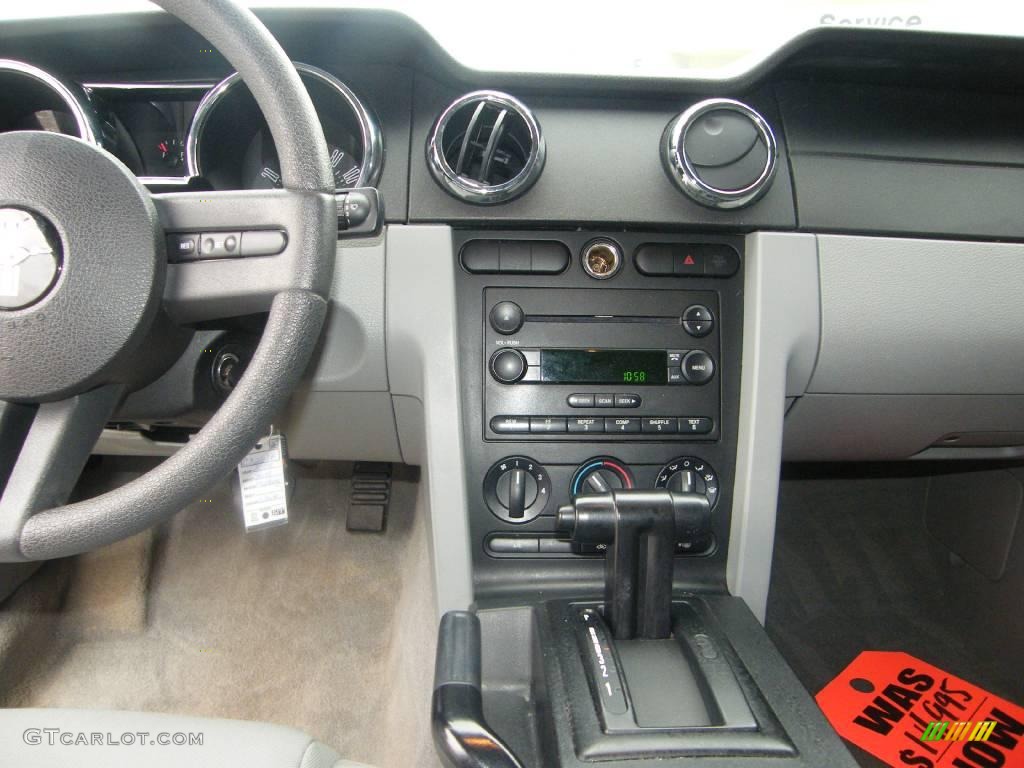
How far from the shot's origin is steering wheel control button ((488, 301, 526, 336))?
98cm

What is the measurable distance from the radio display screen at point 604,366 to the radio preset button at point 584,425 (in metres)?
0.05

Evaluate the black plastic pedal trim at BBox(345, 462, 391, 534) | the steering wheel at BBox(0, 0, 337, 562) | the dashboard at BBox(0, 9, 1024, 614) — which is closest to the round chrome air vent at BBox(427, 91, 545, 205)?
the dashboard at BBox(0, 9, 1024, 614)

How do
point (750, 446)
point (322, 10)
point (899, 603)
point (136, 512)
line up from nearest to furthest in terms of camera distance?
point (136, 512) → point (322, 10) → point (750, 446) → point (899, 603)

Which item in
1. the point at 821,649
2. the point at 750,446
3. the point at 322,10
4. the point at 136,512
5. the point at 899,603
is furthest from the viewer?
the point at 899,603

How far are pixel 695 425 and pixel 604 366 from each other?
15cm

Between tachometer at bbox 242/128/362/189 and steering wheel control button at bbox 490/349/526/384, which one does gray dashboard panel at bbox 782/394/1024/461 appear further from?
tachometer at bbox 242/128/362/189

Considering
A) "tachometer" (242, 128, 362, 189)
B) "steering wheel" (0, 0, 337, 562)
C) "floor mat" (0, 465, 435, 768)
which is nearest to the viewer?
"steering wheel" (0, 0, 337, 562)

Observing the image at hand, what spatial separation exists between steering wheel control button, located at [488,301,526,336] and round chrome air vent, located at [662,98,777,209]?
267 mm

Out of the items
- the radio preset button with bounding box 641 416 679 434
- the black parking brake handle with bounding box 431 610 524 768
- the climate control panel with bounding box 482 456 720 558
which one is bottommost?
the black parking brake handle with bounding box 431 610 524 768

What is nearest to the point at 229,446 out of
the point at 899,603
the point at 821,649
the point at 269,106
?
the point at 269,106

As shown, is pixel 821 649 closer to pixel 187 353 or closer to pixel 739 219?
pixel 739 219

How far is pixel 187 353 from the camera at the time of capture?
3.01 ft

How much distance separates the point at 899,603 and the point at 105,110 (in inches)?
66.0

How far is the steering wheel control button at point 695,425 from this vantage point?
992mm
